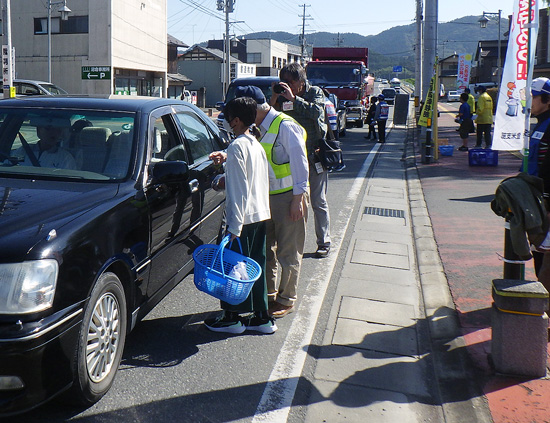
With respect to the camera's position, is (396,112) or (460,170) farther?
(396,112)

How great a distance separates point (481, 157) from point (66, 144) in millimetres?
12554

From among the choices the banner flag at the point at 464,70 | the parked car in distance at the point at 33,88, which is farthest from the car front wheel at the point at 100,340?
the banner flag at the point at 464,70

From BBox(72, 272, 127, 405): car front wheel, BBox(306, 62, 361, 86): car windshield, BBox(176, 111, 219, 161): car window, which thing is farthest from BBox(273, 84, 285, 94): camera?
BBox(306, 62, 361, 86): car windshield

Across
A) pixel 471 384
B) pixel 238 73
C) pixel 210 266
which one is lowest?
pixel 471 384

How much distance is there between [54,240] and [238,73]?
62.8 meters

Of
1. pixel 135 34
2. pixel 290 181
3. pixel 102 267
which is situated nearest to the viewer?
pixel 102 267

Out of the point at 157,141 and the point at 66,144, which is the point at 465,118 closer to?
the point at 157,141

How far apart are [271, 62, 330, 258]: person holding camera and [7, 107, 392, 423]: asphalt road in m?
1.27

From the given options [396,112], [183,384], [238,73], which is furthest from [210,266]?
[238,73]

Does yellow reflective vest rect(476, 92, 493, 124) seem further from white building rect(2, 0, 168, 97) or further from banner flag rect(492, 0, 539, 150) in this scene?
white building rect(2, 0, 168, 97)

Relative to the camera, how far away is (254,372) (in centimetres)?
404

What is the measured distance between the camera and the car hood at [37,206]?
3029 mm

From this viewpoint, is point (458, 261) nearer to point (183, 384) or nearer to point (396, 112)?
point (183, 384)

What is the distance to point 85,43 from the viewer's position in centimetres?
3909
